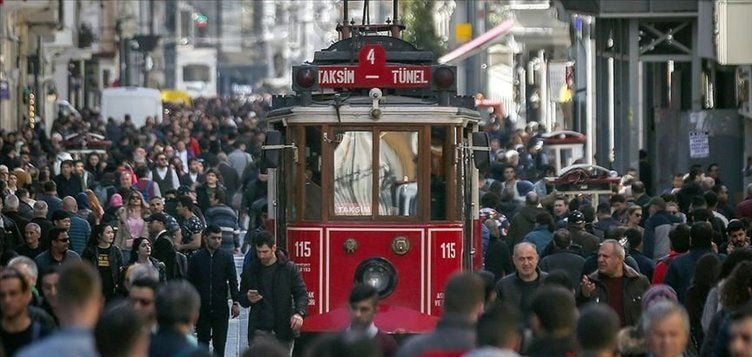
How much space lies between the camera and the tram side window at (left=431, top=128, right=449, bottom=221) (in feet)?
56.3

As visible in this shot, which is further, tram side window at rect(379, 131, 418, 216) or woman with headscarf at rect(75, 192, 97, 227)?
woman with headscarf at rect(75, 192, 97, 227)

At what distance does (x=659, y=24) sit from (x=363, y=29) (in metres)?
14.9

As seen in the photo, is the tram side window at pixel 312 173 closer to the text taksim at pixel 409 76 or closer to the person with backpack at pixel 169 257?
the text taksim at pixel 409 76

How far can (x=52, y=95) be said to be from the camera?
6419cm

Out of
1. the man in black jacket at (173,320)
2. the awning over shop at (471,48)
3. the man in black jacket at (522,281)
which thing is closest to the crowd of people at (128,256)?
the man in black jacket at (173,320)

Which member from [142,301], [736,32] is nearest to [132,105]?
[736,32]

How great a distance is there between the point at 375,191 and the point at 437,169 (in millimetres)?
529

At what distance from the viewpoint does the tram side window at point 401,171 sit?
17109 mm

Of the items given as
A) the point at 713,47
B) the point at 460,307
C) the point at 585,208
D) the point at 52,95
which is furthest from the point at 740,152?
the point at 52,95

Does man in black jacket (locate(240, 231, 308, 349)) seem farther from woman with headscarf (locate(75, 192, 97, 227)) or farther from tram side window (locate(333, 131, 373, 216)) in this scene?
woman with headscarf (locate(75, 192, 97, 227))

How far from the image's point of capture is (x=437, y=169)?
1719cm

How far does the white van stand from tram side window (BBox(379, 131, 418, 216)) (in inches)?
1582

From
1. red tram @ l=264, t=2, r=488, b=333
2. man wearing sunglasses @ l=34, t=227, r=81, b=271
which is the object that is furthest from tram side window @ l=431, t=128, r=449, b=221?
man wearing sunglasses @ l=34, t=227, r=81, b=271

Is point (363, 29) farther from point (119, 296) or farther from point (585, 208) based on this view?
point (119, 296)
